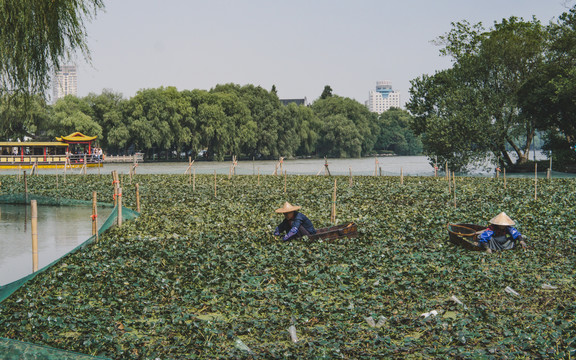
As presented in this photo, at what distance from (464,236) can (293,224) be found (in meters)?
4.03

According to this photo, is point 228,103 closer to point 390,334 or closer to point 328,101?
point 328,101

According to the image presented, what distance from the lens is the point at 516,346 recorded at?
6.86 m

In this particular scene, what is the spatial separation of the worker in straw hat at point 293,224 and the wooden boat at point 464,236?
133 inches

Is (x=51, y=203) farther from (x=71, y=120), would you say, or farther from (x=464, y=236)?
(x=71, y=120)

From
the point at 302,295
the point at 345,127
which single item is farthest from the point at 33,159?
the point at 345,127

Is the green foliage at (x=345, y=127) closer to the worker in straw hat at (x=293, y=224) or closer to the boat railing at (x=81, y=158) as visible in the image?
the boat railing at (x=81, y=158)

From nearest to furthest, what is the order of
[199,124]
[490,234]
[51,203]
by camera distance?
1. [490,234]
2. [51,203]
3. [199,124]

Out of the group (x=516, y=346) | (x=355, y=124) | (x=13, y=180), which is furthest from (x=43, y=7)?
(x=355, y=124)

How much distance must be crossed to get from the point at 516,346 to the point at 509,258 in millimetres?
5654

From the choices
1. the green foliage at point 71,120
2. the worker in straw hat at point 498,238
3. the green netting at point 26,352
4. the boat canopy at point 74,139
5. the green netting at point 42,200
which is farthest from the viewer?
the green foliage at point 71,120

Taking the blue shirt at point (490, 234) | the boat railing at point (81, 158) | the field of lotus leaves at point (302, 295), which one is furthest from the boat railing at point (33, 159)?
the blue shirt at point (490, 234)

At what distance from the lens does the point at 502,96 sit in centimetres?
4453

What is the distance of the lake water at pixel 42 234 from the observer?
46.4 ft

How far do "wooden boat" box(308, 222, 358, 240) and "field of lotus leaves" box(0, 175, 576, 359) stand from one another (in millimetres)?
282
